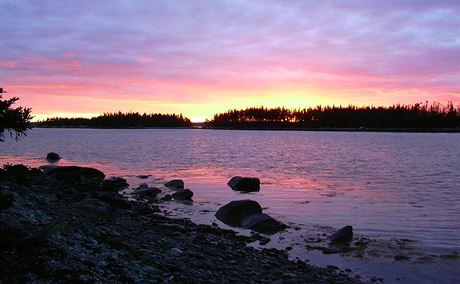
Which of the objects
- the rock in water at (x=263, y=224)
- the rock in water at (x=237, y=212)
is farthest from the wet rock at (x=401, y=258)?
the rock in water at (x=237, y=212)

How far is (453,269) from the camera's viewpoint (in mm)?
14141

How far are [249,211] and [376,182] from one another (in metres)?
19.7

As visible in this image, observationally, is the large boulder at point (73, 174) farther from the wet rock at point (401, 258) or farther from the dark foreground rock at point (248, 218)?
the wet rock at point (401, 258)

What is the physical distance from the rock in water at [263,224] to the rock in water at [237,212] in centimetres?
51

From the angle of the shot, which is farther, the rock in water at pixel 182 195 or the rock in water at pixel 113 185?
the rock in water at pixel 113 185

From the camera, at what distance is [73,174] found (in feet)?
108

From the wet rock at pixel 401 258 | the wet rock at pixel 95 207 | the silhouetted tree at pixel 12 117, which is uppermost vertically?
the silhouetted tree at pixel 12 117

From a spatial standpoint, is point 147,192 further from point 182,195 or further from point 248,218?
point 248,218

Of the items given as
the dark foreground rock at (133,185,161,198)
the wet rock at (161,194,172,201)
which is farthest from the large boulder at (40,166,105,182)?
the wet rock at (161,194,172,201)

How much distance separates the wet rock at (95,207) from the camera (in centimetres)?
1679

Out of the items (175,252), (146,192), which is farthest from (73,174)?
(175,252)

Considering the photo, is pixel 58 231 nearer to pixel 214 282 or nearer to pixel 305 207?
pixel 214 282

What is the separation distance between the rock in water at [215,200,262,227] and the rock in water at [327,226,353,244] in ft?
14.5

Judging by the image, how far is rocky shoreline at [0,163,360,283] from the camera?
28.7 ft
